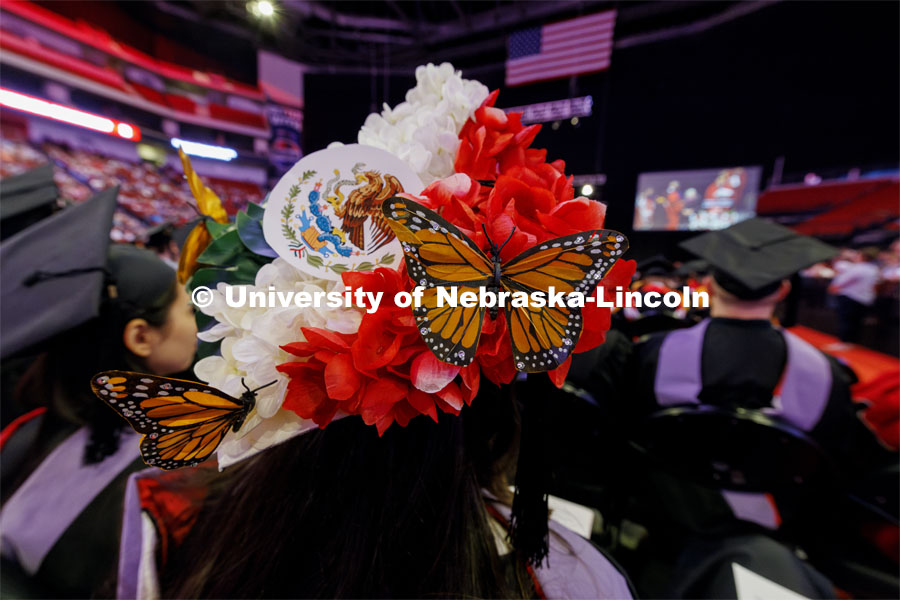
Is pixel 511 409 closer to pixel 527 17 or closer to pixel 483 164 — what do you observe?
pixel 483 164

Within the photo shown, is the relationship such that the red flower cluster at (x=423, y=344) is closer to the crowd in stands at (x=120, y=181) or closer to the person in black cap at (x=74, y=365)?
the person in black cap at (x=74, y=365)

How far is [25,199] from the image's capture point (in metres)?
1.21

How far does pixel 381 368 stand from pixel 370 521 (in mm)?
294

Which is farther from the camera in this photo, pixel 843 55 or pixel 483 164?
pixel 843 55

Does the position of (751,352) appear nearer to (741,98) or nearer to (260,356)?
(260,356)

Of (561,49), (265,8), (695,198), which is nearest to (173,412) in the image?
(265,8)

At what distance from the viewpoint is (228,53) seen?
2.86 m

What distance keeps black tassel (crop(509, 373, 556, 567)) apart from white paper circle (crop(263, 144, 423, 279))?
0.88 ft

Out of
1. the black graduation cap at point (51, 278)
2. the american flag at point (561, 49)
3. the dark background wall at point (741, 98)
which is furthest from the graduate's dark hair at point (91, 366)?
the american flag at point (561, 49)

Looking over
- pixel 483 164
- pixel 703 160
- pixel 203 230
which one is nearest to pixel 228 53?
pixel 203 230

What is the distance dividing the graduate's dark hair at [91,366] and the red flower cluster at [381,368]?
0.86 meters

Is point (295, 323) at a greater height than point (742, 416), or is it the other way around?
point (295, 323)

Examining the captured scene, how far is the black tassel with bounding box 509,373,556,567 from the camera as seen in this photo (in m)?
0.43

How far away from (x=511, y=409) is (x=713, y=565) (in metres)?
0.92
